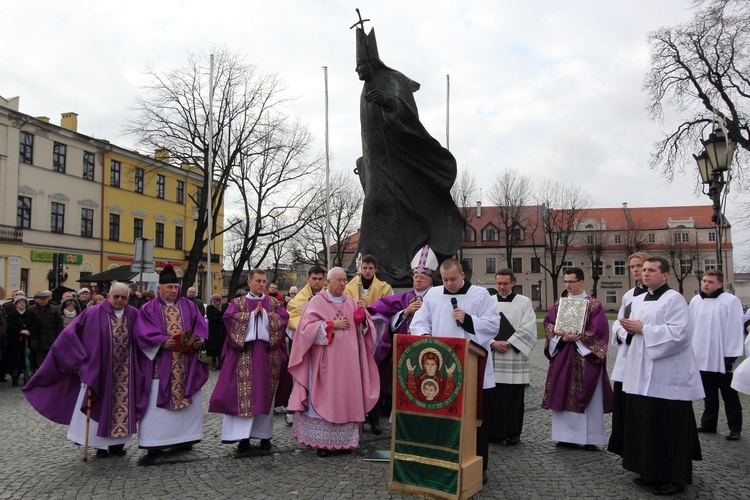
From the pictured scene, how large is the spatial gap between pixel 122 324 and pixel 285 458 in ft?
7.05

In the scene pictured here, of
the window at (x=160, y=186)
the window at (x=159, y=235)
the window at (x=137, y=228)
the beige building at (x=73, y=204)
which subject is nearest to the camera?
the beige building at (x=73, y=204)

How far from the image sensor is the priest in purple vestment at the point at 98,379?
19.8 ft

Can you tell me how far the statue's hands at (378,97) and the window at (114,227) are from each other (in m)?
37.5

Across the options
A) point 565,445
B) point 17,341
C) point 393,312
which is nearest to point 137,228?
point 17,341

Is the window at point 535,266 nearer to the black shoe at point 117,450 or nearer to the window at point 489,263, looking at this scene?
the window at point 489,263

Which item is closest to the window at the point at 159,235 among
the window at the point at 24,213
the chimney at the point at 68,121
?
the chimney at the point at 68,121

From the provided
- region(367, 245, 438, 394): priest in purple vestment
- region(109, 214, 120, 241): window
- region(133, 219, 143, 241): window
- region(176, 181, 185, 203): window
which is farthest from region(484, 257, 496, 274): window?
region(367, 245, 438, 394): priest in purple vestment

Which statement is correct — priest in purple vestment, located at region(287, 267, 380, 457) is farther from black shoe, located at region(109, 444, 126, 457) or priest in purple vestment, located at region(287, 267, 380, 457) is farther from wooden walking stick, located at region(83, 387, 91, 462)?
wooden walking stick, located at region(83, 387, 91, 462)

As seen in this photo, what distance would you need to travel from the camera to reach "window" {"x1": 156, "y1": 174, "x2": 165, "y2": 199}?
46656 mm

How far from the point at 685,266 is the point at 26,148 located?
55164mm

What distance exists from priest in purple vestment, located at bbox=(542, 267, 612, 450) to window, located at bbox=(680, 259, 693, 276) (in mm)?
56226

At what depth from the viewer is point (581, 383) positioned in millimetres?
6457

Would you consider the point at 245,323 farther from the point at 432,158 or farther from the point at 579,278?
the point at 432,158

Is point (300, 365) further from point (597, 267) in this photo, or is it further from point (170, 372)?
point (597, 267)
